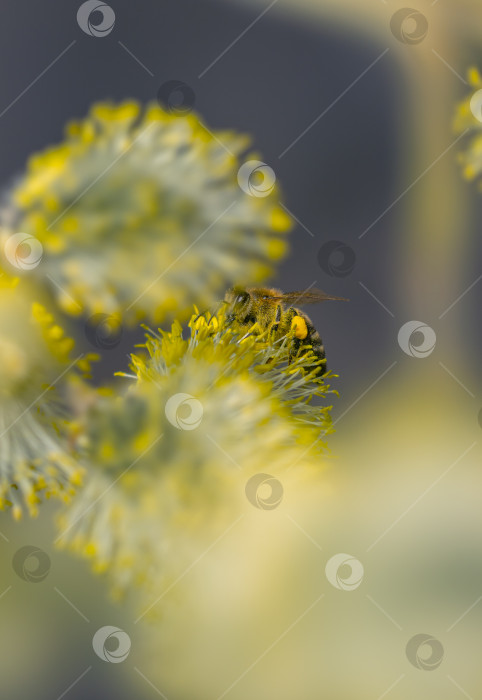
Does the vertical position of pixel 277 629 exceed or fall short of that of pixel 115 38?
it falls short

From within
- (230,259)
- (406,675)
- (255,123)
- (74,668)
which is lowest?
(74,668)

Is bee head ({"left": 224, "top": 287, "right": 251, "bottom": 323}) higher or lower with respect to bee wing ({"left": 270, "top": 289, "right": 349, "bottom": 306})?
lower

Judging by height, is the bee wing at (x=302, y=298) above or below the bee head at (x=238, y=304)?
above

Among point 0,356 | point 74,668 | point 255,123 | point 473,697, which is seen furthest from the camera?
point 255,123

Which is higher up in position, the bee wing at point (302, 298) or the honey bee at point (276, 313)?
the bee wing at point (302, 298)

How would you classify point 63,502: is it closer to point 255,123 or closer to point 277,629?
point 277,629

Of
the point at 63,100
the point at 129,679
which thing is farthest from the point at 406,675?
the point at 63,100

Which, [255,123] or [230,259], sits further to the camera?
[255,123]

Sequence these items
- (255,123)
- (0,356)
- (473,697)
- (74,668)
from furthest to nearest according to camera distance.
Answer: (255,123)
(473,697)
(74,668)
(0,356)
